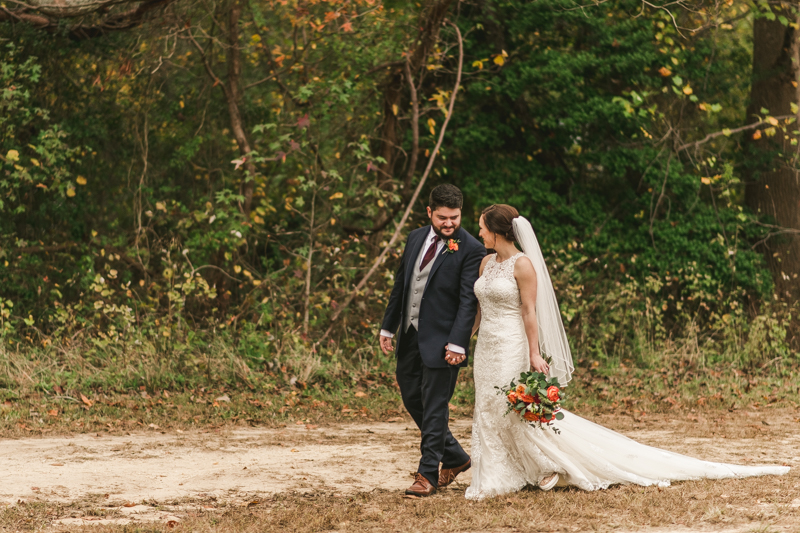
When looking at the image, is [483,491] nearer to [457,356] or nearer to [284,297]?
[457,356]

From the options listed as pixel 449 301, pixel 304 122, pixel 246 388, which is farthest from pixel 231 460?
pixel 304 122

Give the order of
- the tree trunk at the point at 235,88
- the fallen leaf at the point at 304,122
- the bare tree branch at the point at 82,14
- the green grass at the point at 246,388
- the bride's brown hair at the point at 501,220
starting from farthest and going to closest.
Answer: the tree trunk at the point at 235,88, the bare tree branch at the point at 82,14, the fallen leaf at the point at 304,122, the green grass at the point at 246,388, the bride's brown hair at the point at 501,220

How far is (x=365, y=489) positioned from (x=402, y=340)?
1.04 meters

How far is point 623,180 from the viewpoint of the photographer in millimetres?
13344

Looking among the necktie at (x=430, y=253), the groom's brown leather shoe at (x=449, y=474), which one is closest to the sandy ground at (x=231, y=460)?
the groom's brown leather shoe at (x=449, y=474)

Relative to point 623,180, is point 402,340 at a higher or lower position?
lower

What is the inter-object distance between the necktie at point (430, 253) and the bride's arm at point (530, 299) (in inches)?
22.3

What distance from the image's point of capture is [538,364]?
5238 mm

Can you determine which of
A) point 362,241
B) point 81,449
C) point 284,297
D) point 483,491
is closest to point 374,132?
point 362,241

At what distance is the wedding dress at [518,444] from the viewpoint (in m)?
5.22

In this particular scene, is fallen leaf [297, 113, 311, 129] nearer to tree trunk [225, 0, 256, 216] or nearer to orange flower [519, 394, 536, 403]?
tree trunk [225, 0, 256, 216]

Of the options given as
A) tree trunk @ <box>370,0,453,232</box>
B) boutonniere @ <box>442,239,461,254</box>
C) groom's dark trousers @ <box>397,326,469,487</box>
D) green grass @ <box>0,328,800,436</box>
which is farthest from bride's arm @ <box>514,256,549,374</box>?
tree trunk @ <box>370,0,453,232</box>

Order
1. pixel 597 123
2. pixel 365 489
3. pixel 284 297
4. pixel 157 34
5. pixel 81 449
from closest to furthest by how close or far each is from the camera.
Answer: pixel 365 489 → pixel 81 449 → pixel 284 297 → pixel 157 34 → pixel 597 123

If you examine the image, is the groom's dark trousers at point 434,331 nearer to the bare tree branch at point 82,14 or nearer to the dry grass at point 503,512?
the dry grass at point 503,512
